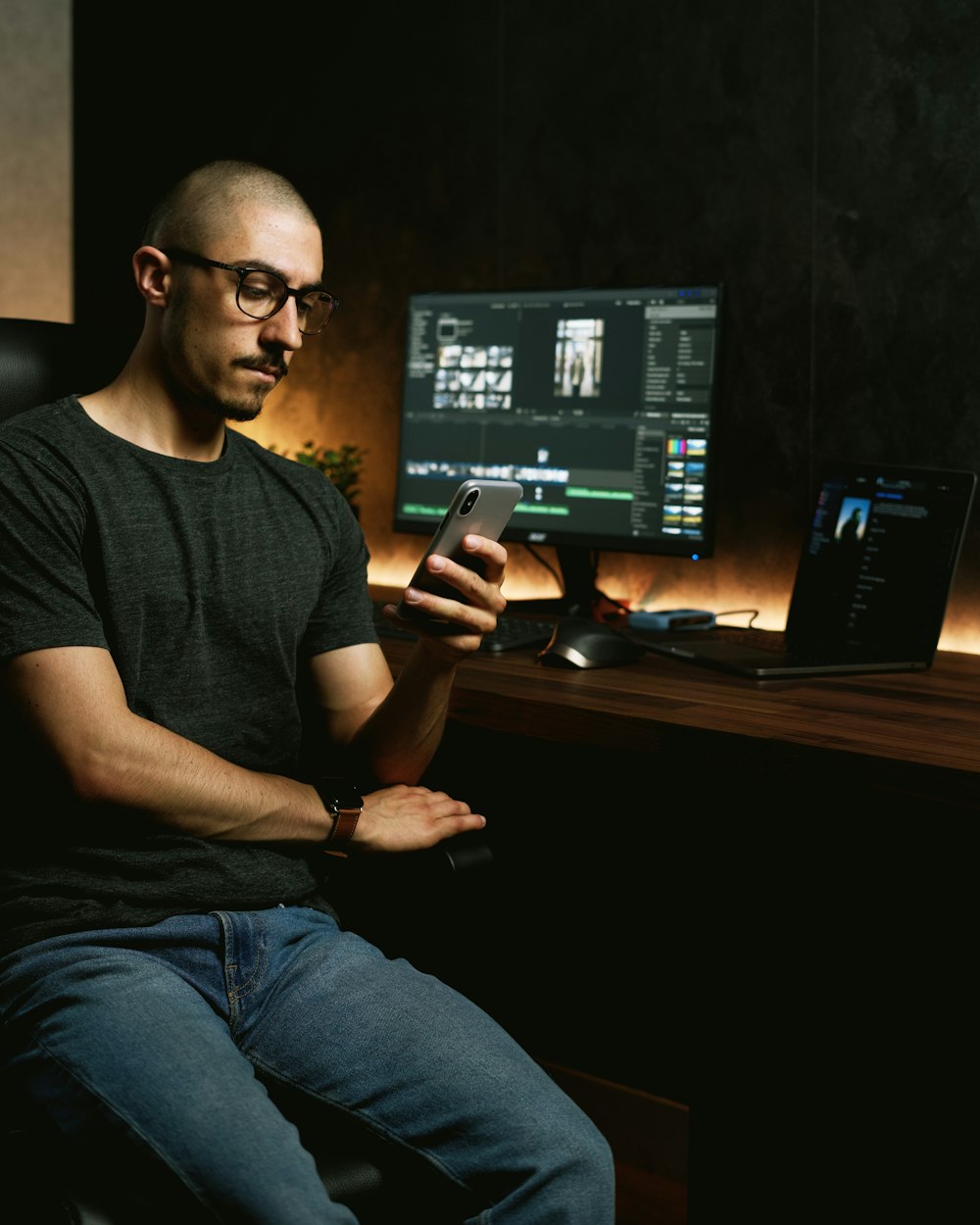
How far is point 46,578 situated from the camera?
4.26 feet

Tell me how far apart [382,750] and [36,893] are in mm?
449

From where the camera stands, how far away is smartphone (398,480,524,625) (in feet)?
4.40

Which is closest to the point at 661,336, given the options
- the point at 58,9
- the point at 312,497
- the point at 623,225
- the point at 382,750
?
the point at 623,225

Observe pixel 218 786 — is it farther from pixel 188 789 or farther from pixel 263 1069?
pixel 263 1069

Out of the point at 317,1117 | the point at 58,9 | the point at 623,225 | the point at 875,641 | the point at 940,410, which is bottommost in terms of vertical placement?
the point at 317,1117

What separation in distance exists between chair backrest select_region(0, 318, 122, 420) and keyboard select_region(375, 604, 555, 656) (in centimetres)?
→ 53

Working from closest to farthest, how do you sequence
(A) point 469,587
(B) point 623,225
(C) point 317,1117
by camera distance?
(C) point 317,1117 < (A) point 469,587 < (B) point 623,225

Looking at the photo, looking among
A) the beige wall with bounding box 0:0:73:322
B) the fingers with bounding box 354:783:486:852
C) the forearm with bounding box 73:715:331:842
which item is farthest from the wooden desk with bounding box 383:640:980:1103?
the beige wall with bounding box 0:0:73:322

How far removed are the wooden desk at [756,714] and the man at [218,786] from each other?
0.13m

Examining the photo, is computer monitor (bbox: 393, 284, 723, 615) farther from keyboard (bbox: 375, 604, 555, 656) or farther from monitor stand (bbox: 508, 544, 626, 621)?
keyboard (bbox: 375, 604, 555, 656)

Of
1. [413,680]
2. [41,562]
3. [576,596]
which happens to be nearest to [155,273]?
[41,562]

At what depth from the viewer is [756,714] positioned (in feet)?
4.77

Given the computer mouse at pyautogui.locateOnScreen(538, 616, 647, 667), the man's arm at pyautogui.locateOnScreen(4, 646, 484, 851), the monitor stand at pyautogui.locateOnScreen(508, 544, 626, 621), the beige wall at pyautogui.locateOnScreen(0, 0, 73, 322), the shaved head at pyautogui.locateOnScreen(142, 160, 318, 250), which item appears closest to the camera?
the man's arm at pyautogui.locateOnScreen(4, 646, 484, 851)

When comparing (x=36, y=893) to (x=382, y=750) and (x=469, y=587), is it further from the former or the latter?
(x=469, y=587)
